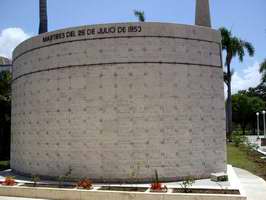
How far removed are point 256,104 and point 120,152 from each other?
79.3 meters

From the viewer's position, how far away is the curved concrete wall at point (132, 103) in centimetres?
1864

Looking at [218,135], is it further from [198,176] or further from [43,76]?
[43,76]

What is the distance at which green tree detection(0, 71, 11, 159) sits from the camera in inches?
1383

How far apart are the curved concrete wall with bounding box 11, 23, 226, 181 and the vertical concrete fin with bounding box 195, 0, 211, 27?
492 centimetres

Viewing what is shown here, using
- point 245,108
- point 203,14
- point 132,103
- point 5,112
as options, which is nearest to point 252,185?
point 132,103

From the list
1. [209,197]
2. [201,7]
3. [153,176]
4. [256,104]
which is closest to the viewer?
[209,197]

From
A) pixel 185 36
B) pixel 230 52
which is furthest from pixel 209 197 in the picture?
pixel 230 52

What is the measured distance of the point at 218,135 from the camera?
2017 cm

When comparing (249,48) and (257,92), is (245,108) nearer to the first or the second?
(257,92)

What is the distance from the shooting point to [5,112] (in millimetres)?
35219

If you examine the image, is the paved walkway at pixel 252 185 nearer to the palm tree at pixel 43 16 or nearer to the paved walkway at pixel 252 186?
the paved walkway at pixel 252 186

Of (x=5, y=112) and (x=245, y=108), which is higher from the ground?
(x=245, y=108)

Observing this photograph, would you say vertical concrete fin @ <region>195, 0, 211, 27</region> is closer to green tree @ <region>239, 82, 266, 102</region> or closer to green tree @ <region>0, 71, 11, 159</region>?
green tree @ <region>0, 71, 11, 159</region>

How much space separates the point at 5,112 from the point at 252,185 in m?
24.2
